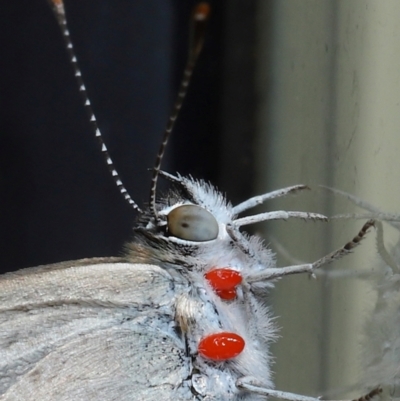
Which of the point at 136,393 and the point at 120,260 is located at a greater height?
the point at 120,260

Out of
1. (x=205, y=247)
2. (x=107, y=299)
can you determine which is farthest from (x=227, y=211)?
(x=107, y=299)

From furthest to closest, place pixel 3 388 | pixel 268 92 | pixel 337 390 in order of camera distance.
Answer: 1. pixel 268 92
2. pixel 337 390
3. pixel 3 388

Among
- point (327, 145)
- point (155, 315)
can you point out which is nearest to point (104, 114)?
point (327, 145)

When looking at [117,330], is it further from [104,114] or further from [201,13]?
[104,114]

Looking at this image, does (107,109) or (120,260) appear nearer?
(120,260)

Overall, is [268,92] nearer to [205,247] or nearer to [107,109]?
[107,109]

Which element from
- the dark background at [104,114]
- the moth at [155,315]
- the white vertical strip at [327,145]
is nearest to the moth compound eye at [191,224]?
the moth at [155,315]
